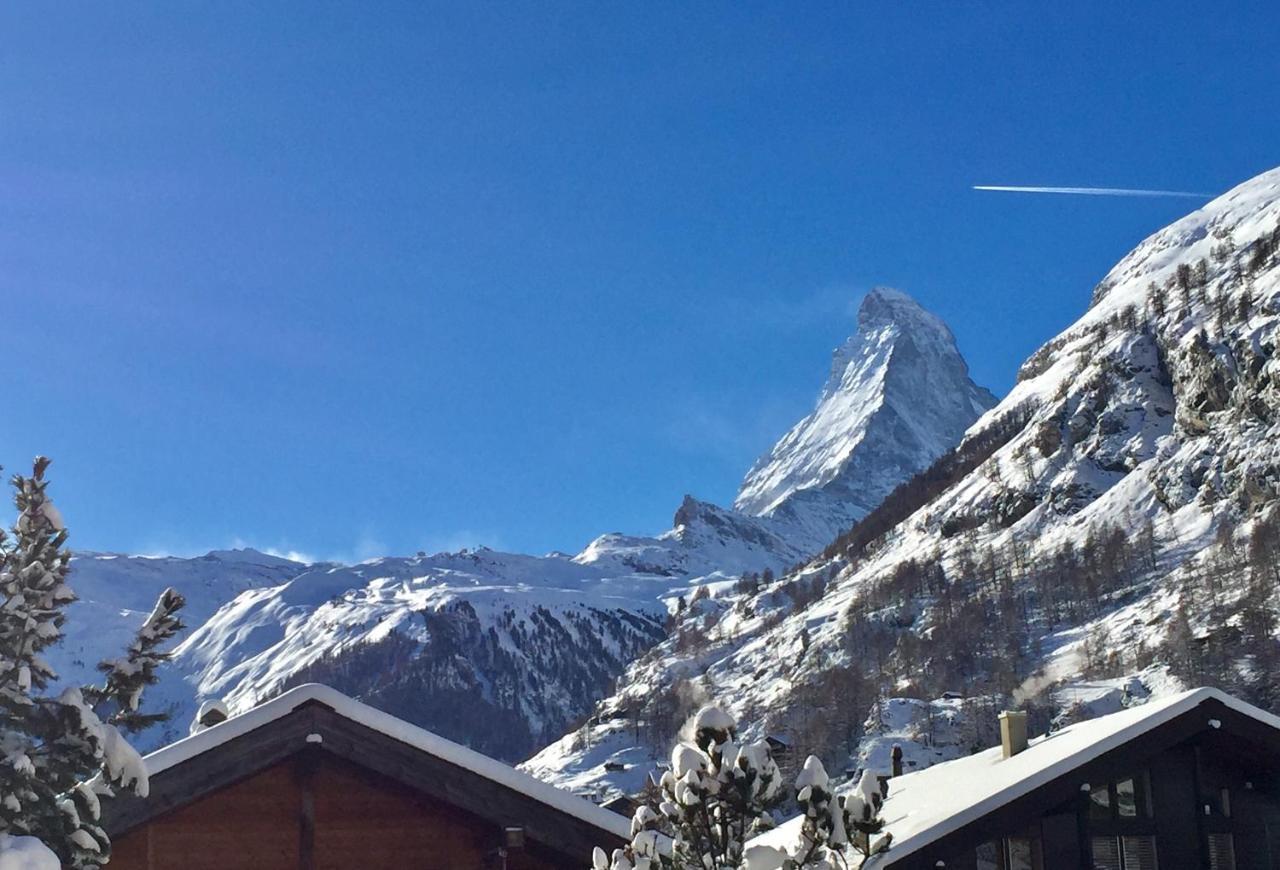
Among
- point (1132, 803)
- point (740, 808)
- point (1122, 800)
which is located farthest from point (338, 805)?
point (1132, 803)

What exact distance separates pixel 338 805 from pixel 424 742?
154 cm

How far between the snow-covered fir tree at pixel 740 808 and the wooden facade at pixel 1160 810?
8.58 m

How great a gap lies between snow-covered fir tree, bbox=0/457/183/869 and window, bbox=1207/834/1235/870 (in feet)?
54.4

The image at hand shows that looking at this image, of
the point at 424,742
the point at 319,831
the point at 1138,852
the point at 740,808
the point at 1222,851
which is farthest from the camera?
the point at 1222,851

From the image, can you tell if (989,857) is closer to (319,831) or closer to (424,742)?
(424,742)

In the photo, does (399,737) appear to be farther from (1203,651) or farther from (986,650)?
(986,650)

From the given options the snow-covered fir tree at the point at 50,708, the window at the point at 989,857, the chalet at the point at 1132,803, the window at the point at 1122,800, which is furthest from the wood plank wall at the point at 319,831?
the window at the point at 1122,800

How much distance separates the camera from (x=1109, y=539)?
19212 centimetres

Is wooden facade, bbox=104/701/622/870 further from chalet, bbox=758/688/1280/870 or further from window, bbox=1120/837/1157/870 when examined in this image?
window, bbox=1120/837/1157/870

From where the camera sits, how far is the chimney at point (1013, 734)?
895 inches

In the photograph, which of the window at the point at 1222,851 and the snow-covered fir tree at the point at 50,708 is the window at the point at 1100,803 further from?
the snow-covered fir tree at the point at 50,708

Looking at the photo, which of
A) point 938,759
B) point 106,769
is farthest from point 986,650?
point 106,769

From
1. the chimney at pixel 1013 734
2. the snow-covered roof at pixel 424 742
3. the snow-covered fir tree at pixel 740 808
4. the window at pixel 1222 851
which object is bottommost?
the window at pixel 1222 851

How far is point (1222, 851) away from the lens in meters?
19.2
